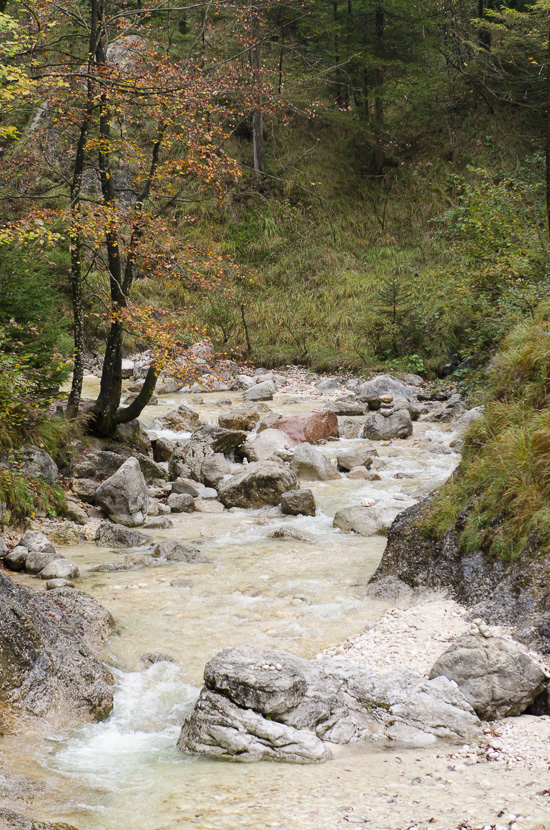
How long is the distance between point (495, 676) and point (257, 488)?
555 cm

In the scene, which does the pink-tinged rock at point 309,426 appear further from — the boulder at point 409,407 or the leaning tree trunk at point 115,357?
the leaning tree trunk at point 115,357

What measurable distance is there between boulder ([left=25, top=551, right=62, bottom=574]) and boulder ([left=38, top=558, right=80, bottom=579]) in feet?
0.32

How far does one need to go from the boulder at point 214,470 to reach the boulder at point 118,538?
257 centimetres

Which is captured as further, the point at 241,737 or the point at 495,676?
the point at 495,676

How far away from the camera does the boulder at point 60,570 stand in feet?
18.9

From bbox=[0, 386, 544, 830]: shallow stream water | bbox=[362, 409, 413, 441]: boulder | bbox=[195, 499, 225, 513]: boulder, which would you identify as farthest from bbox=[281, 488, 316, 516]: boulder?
bbox=[362, 409, 413, 441]: boulder

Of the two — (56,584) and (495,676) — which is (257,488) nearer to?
(56,584)

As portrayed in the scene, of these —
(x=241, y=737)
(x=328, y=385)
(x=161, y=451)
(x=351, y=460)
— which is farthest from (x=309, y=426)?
(x=241, y=737)

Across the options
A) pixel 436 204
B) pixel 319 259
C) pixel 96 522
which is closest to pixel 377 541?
pixel 96 522

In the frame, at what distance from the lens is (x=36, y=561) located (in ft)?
19.5

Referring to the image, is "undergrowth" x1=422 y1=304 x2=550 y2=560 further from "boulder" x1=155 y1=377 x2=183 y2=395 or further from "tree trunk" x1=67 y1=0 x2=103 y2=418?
"boulder" x1=155 y1=377 x2=183 y2=395

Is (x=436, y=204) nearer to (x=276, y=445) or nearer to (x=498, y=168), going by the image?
(x=498, y=168)

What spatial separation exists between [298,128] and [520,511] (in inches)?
1104

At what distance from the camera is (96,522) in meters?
7.94
